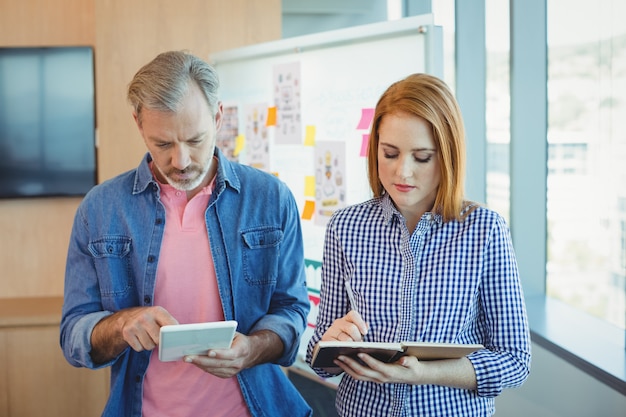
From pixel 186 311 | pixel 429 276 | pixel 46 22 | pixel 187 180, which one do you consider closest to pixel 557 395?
pixel 429 276

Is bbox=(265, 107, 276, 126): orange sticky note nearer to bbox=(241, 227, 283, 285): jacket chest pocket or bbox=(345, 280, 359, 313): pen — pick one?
bbox=(241, 227, 283, 285): jacket chest pocket

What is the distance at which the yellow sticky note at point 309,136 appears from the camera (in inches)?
123

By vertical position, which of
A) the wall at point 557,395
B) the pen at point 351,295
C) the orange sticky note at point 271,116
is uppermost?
the orange sticky note at point 271,116

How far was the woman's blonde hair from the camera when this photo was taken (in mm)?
1590

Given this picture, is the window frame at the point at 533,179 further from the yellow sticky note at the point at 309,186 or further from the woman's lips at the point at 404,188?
the woman's lips at the point at 404,188

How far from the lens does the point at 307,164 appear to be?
125 inches

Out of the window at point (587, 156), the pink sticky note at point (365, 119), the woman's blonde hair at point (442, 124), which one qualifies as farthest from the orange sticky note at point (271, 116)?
the woman's blonde hair at point (442, 124)

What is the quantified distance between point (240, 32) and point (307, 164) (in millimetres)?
1102

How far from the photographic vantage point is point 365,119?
2840 mm

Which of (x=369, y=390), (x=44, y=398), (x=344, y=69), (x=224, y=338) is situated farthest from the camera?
(x=44, y=398)

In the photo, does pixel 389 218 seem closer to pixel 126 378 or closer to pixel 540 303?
pixel 126 378

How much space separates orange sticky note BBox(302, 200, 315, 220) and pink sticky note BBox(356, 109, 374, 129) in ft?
1.55

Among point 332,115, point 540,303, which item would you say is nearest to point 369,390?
point 332,115

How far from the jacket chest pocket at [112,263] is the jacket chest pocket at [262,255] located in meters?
0.30
